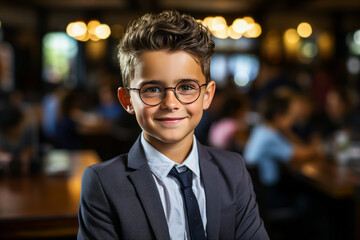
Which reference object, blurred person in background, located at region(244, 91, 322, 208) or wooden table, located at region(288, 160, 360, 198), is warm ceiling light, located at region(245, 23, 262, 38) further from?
wooden table, located at region(288, 160, 360, 198)

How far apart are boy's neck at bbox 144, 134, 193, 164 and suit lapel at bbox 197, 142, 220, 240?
0.07m

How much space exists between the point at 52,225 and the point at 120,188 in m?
0.89

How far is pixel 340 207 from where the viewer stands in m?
2.89

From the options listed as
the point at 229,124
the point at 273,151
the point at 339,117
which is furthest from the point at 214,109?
the point at 273,151

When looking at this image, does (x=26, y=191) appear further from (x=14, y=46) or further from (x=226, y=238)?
(x=14, y=46)

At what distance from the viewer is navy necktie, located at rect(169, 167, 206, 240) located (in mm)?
847

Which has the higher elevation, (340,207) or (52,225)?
(52,225)

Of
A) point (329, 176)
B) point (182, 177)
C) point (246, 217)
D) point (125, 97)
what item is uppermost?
point (125, 97)

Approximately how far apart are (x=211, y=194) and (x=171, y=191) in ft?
0.32

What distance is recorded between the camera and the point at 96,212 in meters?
0.83

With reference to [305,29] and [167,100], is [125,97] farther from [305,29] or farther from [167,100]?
[305,29]

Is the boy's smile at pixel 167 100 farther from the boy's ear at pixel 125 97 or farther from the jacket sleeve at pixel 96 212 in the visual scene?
the jacket sleeve at pixel 96 212

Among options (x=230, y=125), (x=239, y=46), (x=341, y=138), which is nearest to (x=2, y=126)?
(x=230, y=125)

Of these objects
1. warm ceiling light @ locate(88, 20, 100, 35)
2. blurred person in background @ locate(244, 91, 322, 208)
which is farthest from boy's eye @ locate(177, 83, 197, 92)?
warm ceiling light @ locate(88, 20, 100, 35)
